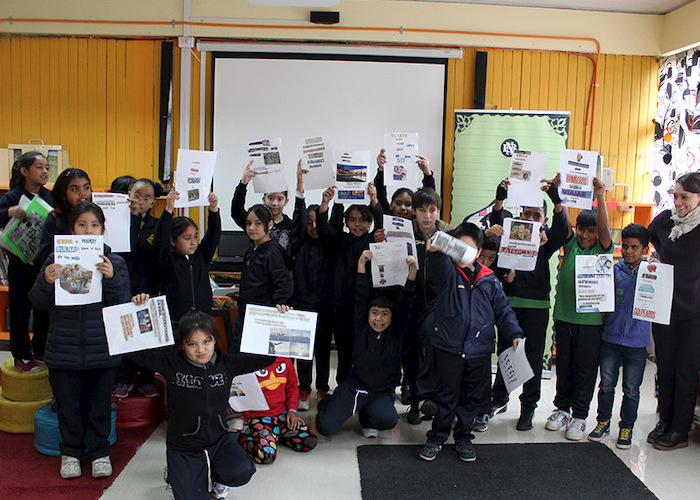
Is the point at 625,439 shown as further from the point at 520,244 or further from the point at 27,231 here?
the point at 27,231

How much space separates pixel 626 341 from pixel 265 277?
6.55ft

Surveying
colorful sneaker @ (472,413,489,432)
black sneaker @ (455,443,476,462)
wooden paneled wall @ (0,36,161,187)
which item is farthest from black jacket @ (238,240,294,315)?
wooden paneled wall @ (0,36,161,187)

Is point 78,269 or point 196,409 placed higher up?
point 78,269

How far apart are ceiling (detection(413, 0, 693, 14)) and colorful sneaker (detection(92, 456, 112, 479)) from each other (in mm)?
4295

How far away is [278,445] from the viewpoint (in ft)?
10.4

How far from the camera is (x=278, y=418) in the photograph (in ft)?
10.4

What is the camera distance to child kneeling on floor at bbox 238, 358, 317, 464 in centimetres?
301

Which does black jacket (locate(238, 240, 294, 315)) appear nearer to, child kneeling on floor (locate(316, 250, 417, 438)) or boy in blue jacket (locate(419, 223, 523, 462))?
child kneeling on floor (locate(316, 250, 417, 438))

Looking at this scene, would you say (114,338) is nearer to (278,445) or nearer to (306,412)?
(278,445)

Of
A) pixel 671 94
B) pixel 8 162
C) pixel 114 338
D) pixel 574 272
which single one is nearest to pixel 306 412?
pixel 114 338

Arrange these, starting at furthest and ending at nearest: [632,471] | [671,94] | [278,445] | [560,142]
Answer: [671,94] < [560,142] < [278,445] < [632,471]

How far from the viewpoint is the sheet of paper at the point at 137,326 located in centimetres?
243

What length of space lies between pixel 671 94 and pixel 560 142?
119 centimetres

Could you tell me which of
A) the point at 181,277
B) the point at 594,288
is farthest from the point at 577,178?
the point at 181,277
